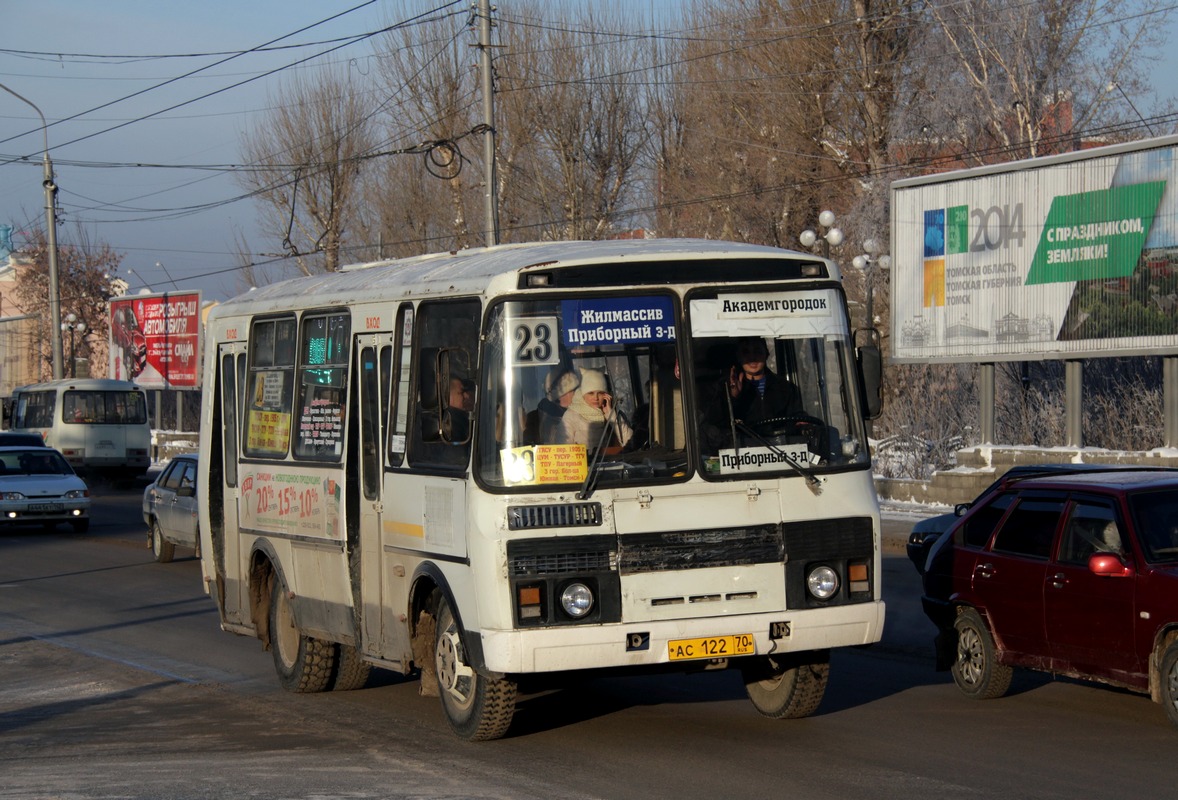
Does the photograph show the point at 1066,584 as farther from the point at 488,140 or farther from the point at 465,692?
the point at 488,140

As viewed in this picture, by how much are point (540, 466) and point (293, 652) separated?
3836mm

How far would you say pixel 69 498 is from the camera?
26.9 metres

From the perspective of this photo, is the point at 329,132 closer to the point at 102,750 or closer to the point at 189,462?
the point at 189,462

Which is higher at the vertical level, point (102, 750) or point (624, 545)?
point (624, 545)

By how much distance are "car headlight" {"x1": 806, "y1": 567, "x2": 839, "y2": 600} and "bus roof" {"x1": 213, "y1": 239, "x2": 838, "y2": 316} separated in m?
1.72

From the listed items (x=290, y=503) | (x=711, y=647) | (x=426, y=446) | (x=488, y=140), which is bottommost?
(x=711, y=647)

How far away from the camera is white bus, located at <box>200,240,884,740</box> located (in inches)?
316

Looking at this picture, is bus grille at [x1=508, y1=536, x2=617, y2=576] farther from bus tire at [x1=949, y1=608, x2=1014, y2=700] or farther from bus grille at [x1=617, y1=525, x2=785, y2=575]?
bus tire at [x1=949, y1=608, x2=1014, y2=700]

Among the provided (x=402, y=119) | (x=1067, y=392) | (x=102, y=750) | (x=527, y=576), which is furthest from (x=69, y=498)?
(x=402, y=119)

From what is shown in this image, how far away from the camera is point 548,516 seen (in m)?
8.00

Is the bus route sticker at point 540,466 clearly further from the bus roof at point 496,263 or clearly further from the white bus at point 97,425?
the white bus at point 97,425

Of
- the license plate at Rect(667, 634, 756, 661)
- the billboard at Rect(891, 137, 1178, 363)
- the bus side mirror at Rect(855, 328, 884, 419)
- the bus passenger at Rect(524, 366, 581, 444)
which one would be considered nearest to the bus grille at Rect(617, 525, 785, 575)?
the license plate at Rect(667, 634, 756, 661)

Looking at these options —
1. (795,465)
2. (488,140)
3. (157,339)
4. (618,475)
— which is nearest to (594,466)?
(618,475)

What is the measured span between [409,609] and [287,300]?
3.03m
